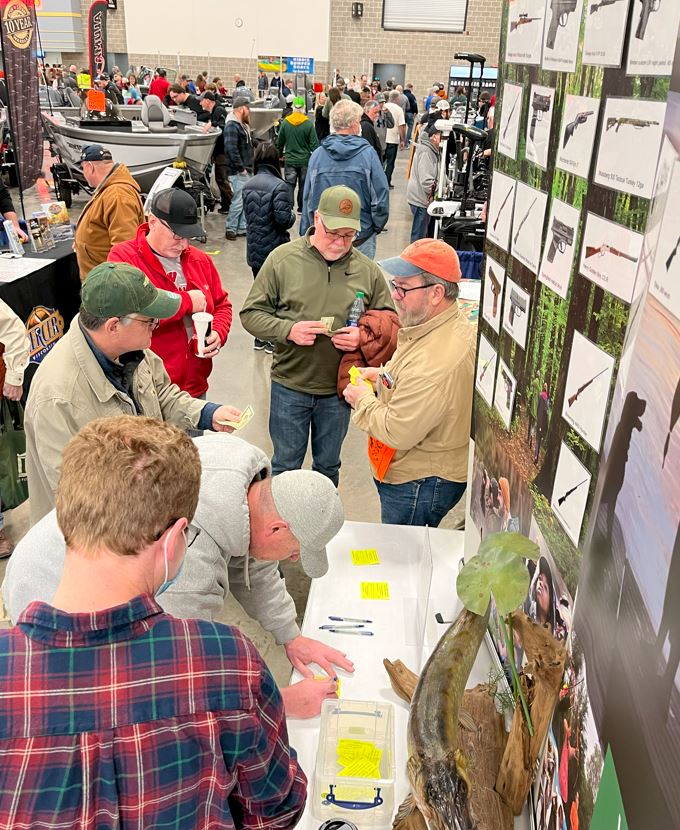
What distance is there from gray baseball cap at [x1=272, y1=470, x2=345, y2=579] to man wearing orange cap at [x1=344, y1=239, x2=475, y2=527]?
2.46 ft

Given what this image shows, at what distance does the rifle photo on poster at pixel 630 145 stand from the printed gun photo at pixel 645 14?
0.29ft

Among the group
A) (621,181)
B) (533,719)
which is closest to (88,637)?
(533,719)

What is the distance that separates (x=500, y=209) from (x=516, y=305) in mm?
298

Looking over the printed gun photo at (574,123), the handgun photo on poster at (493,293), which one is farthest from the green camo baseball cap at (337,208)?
the printed gun photo at (574,123)

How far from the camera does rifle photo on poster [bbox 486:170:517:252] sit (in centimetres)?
181

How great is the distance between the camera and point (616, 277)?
1.19 meters

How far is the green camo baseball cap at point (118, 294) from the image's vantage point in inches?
87.9

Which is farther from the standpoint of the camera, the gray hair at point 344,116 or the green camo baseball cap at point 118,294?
the gray hair at point 344,116

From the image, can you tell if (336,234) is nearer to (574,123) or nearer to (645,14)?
(574,123)

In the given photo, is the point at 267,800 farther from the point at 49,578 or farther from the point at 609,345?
the point at 609,345

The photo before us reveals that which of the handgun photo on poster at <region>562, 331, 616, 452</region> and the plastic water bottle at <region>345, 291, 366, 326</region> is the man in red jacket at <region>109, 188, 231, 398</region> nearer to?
the plastic water bottle at <region>345, 291, 366, 326</region>

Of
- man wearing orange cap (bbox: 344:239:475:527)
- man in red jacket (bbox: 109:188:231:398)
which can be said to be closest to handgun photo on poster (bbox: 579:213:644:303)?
man wearing orange cap (bbox: 344:239:475:527)

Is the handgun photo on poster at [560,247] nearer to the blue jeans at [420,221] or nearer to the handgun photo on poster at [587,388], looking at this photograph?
the handgun photo on poster at [587,388]

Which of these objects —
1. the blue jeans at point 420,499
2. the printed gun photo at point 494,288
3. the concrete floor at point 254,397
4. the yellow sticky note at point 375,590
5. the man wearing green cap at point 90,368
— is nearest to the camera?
the printed gun photo at point 494,288
